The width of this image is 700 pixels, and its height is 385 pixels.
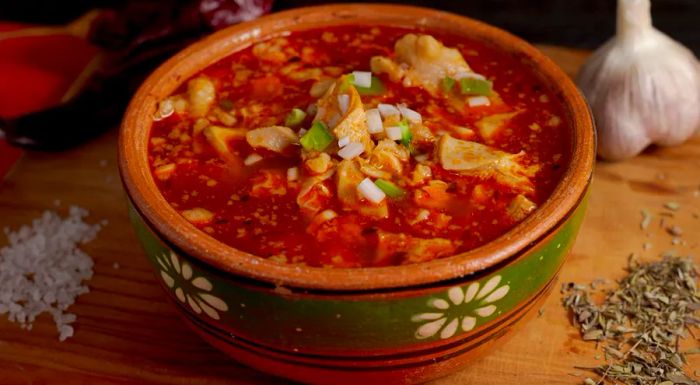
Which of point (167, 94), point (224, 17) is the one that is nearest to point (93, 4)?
point (224, 17)

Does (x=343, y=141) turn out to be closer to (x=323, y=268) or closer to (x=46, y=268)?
(x=323, y=268)

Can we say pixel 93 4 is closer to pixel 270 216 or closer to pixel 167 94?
pixel 167 94

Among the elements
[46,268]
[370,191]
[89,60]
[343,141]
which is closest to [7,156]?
[89,60]

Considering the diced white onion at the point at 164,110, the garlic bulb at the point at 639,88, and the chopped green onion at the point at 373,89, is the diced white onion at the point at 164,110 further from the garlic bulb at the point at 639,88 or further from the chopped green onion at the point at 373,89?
the garlic bulb at the point at 639,88

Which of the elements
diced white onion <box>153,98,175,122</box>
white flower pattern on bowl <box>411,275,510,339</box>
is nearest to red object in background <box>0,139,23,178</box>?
diced white onion <box>153,98,175,122</box>

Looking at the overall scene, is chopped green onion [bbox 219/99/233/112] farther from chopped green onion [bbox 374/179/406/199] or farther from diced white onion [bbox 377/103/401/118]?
chopped green onion [bbox 374/179/406/199]
